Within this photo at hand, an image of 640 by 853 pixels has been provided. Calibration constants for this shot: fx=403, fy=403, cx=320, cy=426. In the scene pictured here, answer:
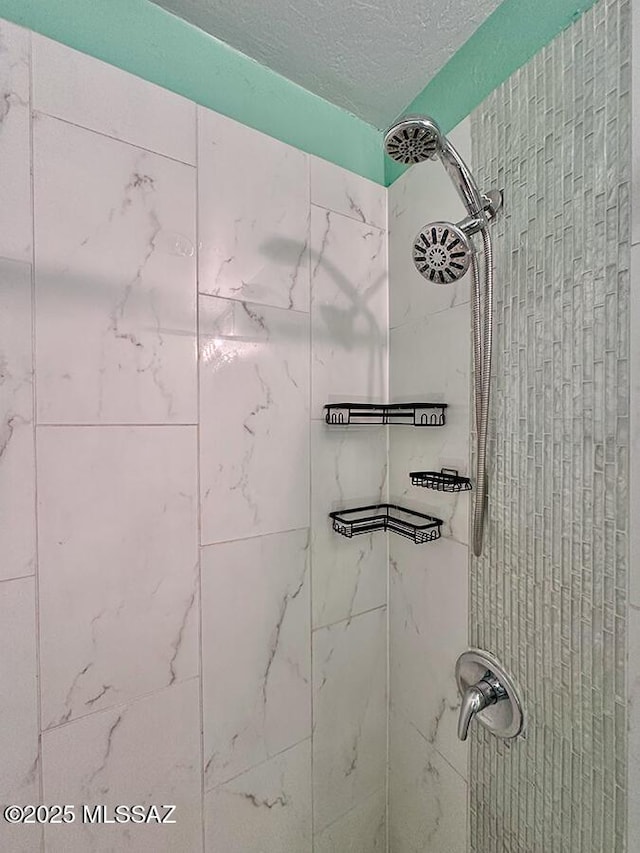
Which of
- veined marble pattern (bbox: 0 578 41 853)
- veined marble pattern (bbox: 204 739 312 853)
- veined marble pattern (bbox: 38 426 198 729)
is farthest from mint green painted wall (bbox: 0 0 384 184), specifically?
veined marble pattern (bbox: 204 739 312 853)

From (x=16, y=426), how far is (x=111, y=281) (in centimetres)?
32

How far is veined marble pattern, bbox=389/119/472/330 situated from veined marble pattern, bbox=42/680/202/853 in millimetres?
1034

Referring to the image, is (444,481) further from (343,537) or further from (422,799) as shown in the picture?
(422,799)

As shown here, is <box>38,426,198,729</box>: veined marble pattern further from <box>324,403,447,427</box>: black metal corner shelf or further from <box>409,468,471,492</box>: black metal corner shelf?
<box>409,468,471,492</box>: black metal corner shelf

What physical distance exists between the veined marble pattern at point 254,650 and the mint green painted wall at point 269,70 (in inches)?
41.0

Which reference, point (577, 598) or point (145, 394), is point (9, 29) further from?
point (577, 598)

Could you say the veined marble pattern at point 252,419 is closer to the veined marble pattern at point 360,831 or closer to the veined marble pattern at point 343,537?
the veined marble pattern at point 343,537

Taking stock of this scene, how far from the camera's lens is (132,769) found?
32.5 inches

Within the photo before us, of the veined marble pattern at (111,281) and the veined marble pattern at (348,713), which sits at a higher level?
the veined marble pattern at (111,281)

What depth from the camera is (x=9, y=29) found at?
690 mm

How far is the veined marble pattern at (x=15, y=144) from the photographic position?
69cm

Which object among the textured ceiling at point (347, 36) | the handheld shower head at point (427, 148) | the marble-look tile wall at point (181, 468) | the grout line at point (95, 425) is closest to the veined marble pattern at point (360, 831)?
the marble-look tile wall at point (181, 468)

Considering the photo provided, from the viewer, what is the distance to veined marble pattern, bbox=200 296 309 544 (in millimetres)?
898

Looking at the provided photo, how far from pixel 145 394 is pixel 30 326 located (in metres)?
0.22
